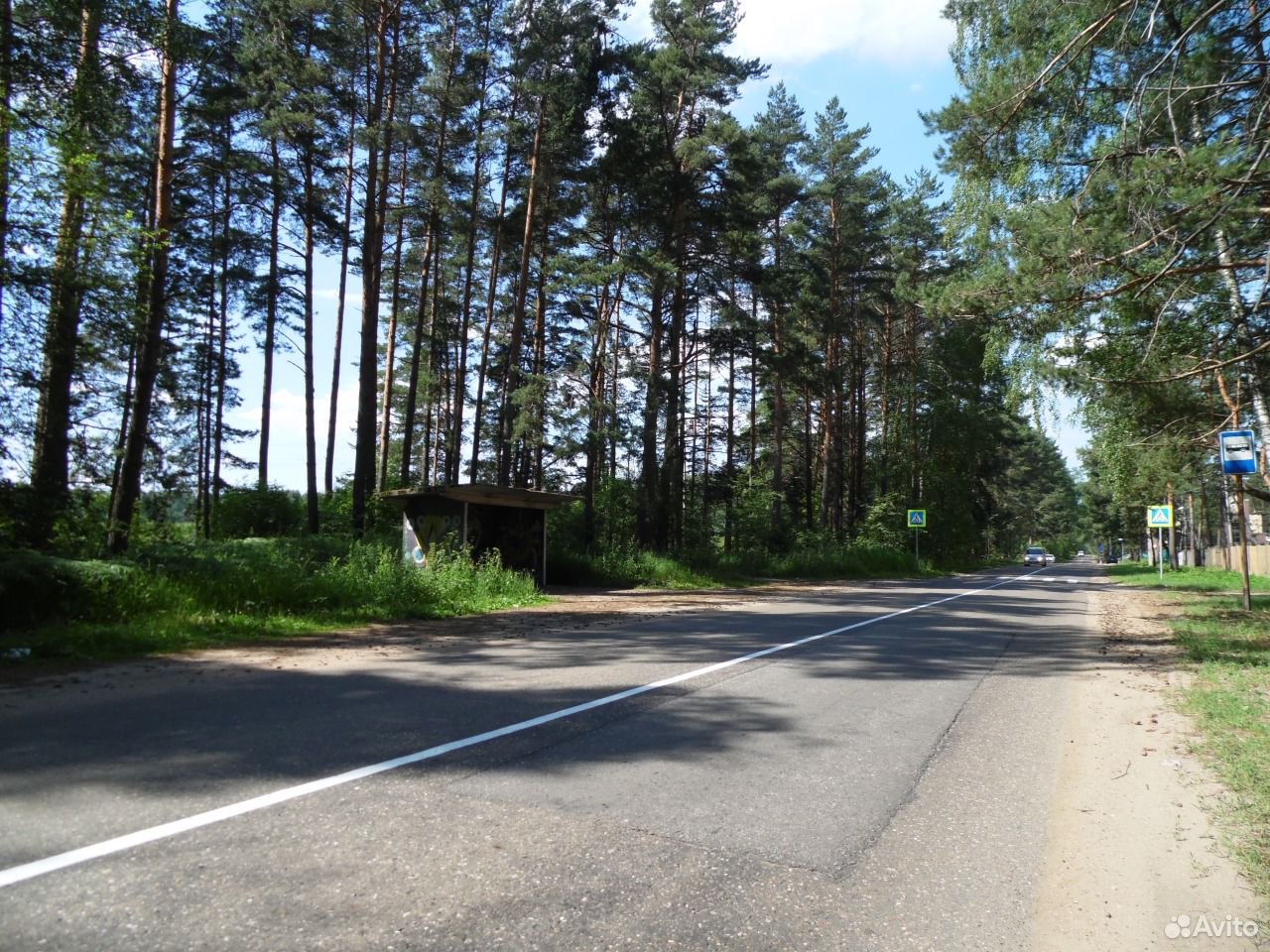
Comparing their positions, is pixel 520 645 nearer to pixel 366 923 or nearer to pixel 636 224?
pixel 366 923

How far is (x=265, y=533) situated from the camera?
81.1 ft

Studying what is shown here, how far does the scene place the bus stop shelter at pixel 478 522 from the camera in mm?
18531

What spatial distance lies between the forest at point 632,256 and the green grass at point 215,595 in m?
0.75

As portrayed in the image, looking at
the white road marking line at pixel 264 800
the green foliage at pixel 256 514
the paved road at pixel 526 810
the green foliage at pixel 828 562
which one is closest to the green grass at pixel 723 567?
the green foliage at pixel 828 562

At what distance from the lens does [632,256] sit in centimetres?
2275

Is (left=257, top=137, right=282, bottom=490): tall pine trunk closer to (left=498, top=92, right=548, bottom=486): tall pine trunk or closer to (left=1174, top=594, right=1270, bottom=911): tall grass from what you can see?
(left=498, top=92, right=548, bottom=486): tall pine trunk

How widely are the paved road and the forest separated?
576 cm

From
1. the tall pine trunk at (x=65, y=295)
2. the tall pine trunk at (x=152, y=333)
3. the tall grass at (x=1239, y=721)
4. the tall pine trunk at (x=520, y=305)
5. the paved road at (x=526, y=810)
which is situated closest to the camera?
the paved road at (x=526, y=810)

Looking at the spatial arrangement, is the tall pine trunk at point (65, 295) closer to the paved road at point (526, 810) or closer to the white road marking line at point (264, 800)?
the paved road at point (526, 810)

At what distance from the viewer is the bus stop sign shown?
13133 mm

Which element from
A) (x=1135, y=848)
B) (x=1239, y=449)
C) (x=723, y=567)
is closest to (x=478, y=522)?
(x=723, y=567)

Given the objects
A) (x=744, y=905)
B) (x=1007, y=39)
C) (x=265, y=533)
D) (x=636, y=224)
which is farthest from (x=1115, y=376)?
(x=265, y=533)

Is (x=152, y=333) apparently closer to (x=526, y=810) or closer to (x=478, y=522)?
(x=478, y=522)

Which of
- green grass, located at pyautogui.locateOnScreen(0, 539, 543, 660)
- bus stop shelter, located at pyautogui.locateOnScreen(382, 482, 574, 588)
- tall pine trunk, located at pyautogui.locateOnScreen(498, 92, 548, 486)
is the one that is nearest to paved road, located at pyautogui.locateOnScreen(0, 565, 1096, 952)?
green grass, located at pyautogui.locateOnScreen(0, 539, 543, 660)
